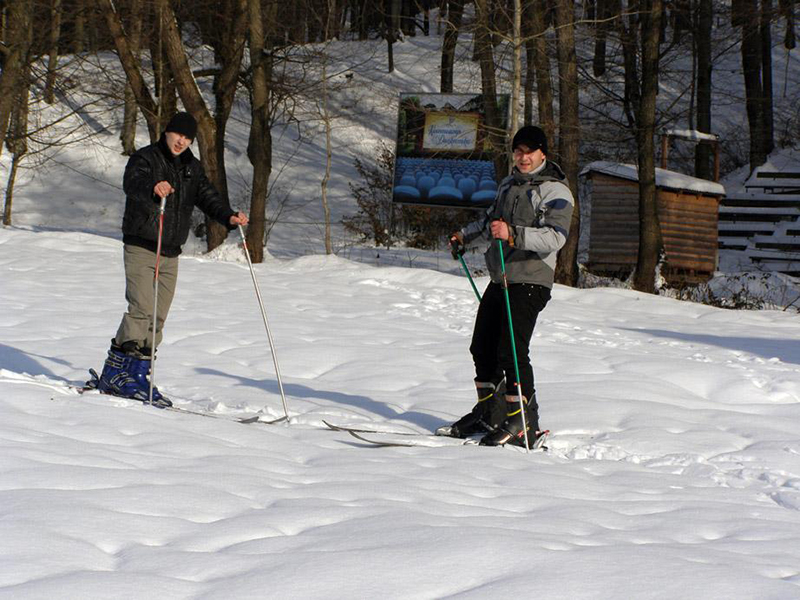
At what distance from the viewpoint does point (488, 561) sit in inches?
137

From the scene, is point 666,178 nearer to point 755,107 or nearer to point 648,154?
point 648,154

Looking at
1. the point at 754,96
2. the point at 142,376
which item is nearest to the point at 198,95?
the point at 142,376

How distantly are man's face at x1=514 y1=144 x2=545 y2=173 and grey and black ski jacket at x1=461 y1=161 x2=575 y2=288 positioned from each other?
0.04 metres

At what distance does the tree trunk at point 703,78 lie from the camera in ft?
88.6

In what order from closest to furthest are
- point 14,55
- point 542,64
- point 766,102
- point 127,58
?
point 542,64 → point 127,58 → point 14,55 → point 766,102

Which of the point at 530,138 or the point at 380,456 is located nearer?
the point at 380,456

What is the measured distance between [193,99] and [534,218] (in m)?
12.6

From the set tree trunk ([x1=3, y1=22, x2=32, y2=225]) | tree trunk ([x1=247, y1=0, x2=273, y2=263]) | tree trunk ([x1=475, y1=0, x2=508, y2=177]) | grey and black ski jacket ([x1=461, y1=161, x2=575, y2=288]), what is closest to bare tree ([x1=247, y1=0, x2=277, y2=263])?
tree trunk ([x1=247, y1=0, x2=273, y2=263])

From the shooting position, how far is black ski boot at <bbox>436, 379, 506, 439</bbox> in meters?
6.73

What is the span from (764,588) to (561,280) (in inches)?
582

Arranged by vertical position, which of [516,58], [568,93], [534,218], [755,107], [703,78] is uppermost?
[703,78]

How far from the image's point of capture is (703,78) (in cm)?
2806

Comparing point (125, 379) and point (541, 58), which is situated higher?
point (541, 58)

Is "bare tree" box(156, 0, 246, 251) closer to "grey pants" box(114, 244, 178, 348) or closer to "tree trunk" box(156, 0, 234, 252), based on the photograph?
"tree trunk" box(156, 0, 234, 252)
